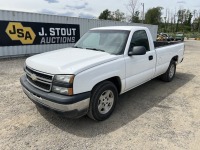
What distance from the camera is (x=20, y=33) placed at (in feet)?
36.9

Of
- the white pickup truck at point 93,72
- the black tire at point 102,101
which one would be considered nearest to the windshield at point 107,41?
the white pickup truck at point 93,72

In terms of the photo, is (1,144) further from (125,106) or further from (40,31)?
(40,31)

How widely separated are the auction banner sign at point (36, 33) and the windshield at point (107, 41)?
7592 mm

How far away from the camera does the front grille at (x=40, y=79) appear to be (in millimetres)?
3303

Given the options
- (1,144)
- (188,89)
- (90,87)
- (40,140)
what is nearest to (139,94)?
(188,89)

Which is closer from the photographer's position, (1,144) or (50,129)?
(1,144)

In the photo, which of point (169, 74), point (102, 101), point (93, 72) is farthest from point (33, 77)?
point (169, 74)

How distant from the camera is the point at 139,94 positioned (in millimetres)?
5422

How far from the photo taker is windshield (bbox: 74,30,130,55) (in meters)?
4.14

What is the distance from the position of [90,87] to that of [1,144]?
5.60 feet

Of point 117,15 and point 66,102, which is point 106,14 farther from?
point 66,102

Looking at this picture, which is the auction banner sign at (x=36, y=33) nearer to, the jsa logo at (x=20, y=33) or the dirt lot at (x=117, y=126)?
the jsa logo at (x=20, y=33)

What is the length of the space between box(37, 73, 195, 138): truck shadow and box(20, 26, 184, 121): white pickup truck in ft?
0.73

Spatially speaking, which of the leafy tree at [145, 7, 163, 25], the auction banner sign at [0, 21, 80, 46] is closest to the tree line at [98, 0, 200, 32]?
the leafy tree at [145, 7, 163, 25]
